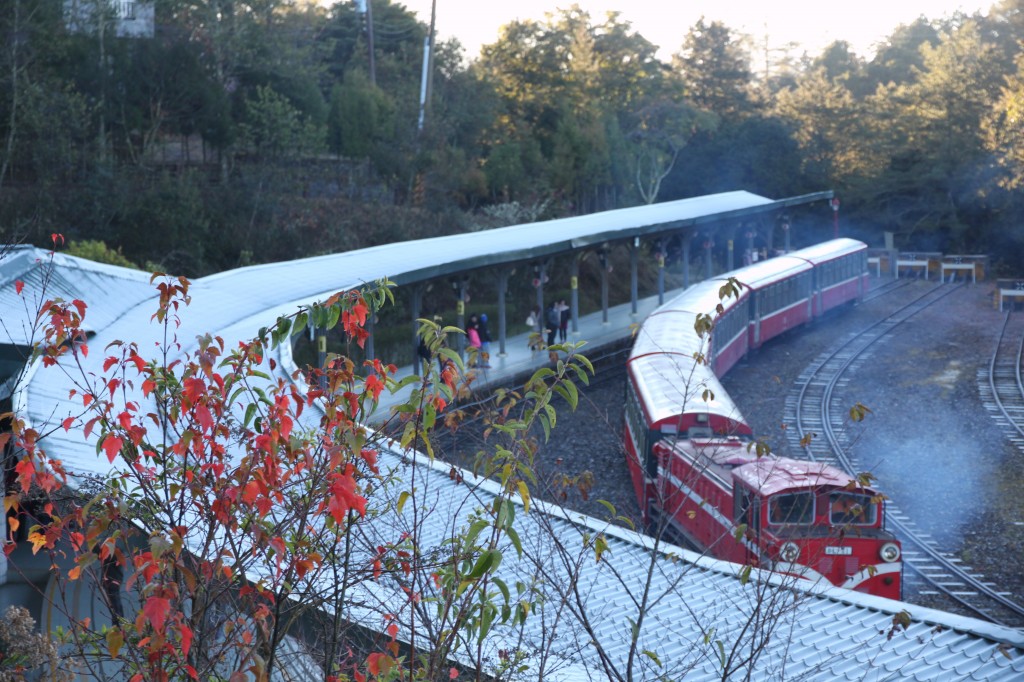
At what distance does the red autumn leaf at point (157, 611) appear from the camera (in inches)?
126

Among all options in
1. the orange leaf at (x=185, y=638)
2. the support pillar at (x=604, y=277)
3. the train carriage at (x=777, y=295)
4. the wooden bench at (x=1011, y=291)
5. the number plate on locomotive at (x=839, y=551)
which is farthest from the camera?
the wooden bench at (x=1011, y=291)

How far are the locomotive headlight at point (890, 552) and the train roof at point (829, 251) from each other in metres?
18.5

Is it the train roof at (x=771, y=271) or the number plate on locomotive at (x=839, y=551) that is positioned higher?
the train roof at (x=771, y=271)

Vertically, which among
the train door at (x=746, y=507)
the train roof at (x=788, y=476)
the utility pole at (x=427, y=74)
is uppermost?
the utility pole at (x=427, y=74)

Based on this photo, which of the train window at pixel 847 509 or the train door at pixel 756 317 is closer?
the train window at pixel 847 509

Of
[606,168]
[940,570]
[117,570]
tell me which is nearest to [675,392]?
[940,570]

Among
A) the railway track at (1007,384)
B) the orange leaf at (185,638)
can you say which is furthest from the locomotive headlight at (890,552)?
the railway track at (1007,384)

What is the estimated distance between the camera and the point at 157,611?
3.23m

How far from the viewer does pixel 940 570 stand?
452 inches

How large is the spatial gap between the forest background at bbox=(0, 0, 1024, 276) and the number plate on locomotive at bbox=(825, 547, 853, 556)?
35.5 ft

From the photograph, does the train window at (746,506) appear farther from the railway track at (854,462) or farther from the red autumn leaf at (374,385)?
the red autumn leaf at (374,385)

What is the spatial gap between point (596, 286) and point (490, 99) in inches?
344

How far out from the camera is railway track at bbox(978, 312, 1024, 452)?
57.0ft

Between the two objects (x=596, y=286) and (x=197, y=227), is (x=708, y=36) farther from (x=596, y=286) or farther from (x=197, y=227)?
(x=197, y=227)
